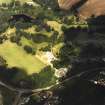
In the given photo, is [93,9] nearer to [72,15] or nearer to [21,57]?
[72,15]

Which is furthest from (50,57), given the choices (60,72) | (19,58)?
(19,58)

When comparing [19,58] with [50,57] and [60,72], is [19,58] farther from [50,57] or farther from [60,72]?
[60,72]

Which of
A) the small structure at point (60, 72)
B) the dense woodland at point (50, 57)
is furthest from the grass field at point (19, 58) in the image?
the small structure at point (60, 72)

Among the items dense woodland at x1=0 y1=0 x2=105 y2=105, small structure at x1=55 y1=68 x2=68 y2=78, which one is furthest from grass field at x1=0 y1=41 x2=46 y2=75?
small structure at x1=55 y1=68 x2=68 y2=78

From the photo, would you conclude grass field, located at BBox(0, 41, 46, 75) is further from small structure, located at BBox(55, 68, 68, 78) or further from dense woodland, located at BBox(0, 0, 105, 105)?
small structure, located at BBox(55, 68, 68, 78)

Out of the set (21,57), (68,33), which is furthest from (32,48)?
(68,33)

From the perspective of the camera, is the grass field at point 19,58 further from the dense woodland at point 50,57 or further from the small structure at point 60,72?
the small structure at point 60,72

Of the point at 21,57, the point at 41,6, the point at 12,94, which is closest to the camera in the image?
the point at 12,94
